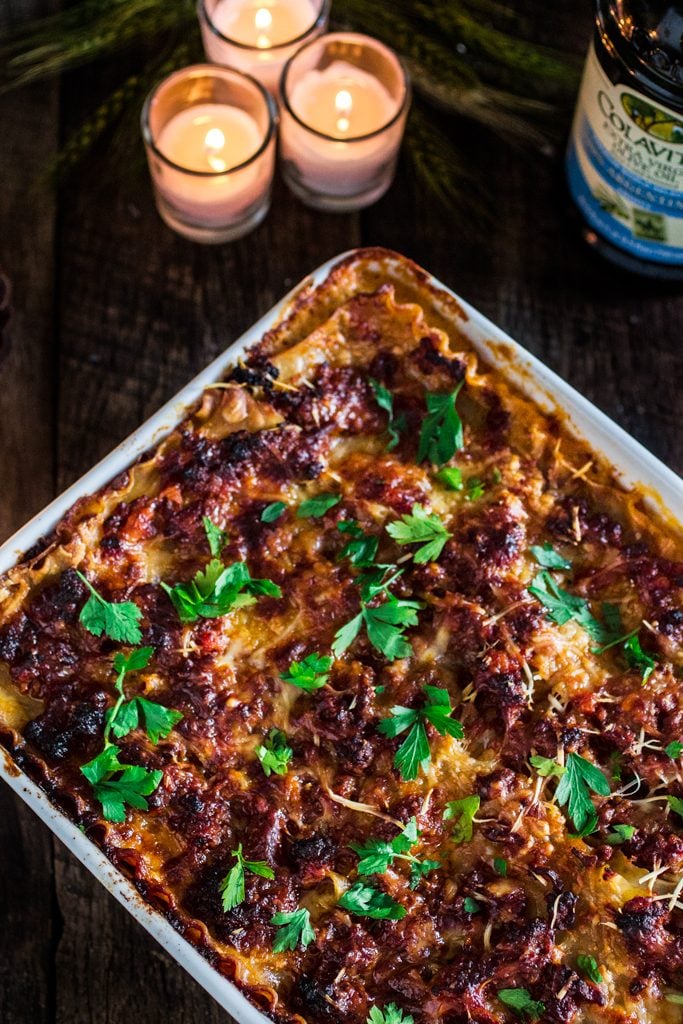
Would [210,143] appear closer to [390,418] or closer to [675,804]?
[390,418]

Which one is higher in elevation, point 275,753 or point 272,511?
point 272,511

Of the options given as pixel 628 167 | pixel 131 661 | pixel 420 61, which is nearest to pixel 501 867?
pixel 131 661

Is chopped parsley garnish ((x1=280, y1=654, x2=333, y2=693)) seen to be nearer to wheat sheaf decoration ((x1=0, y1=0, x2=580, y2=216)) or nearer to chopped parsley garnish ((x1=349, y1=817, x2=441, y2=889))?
chopped parsley garnish ((x1=349, y1=817, x2=441, y2=889))

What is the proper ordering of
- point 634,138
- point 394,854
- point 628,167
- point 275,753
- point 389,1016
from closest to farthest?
1. point 389,1016
2. point 394,854
3. point 275,753
4. point 634,138
5. point 628,167

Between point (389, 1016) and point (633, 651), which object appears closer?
point (389, 1016)

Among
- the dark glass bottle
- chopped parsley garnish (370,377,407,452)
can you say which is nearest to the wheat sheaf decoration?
the dark glass bottle

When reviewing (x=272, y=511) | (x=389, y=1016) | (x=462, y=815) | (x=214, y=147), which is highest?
(x=214, y=147)

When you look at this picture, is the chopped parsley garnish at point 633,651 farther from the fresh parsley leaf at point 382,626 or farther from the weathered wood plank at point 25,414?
the weathered wood plank at point 25,414

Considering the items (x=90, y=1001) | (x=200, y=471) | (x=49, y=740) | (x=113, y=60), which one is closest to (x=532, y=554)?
(x=200, y=471)
